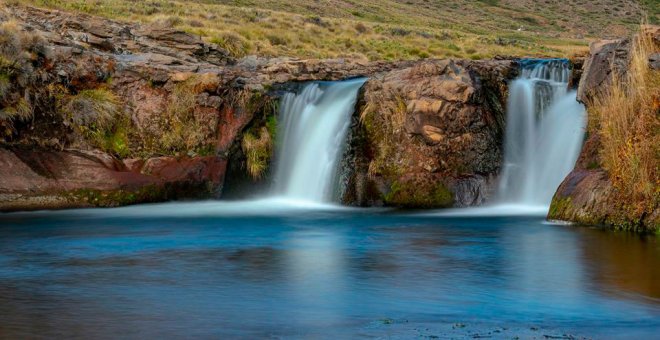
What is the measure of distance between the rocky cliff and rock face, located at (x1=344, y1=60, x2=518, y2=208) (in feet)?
0.09

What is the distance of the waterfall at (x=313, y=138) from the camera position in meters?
24.0

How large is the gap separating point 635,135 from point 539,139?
21.1ft

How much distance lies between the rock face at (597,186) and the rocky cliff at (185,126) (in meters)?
3.25

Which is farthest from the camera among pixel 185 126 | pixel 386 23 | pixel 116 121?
pixel 386 23

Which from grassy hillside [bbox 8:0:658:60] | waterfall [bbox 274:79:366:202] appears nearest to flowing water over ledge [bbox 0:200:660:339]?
waterfall [bbox 274:79:366:202]

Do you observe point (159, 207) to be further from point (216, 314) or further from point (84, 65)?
point (216, 314)

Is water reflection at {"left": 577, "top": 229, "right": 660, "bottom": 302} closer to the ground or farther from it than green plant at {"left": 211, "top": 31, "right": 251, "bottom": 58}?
closer to the ground

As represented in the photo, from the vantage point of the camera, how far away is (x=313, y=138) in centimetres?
2444

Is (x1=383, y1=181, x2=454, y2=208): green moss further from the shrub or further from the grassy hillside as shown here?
the shrub

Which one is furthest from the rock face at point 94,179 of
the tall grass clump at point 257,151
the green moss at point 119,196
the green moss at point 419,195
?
the green moss at point 419,195

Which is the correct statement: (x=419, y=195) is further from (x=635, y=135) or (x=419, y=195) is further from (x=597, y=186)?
(x=635, y=135)

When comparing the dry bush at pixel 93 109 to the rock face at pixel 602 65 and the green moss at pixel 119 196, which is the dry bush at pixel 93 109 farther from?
the rock face at pixel 602 65

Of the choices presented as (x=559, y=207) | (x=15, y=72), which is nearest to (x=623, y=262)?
(x=559, y=207)

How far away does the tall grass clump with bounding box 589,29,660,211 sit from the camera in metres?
16.2
